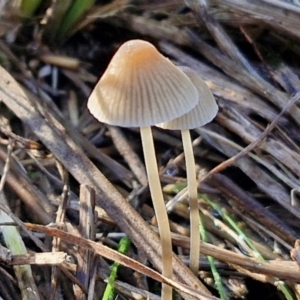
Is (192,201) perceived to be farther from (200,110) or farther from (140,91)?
A: (140,91)

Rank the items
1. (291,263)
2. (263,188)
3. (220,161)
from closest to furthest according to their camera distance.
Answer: (291,263) < (263,188) < (220,161)

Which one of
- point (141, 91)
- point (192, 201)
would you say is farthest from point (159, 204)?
point (141, 91)

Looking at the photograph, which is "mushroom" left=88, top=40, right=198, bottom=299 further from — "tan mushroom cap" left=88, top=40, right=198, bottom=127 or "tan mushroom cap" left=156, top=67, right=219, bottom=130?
"tan mushroom cap" left=156, top=67, right=219, bottom=130

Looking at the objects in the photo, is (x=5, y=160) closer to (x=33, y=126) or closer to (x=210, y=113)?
(x=33, y=126)

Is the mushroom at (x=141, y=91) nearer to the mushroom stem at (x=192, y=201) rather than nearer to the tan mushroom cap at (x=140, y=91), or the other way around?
the tan mushroom cap at (x=140, y=91)

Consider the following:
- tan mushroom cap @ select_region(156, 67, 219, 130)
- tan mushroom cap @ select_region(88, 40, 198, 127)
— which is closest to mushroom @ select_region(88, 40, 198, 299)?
tan mushroom cap @ select_region(88, 40, 198, 127)

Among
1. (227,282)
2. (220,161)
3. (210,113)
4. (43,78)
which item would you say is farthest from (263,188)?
(43,78)
